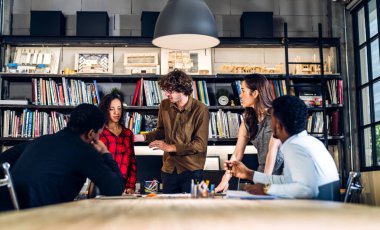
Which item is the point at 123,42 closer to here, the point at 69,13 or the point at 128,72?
the point at 128,72

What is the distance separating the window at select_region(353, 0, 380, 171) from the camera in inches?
198

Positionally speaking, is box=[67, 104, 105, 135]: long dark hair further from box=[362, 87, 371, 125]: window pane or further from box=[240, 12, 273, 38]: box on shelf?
box=[362, 87, 371, 125]: window pane

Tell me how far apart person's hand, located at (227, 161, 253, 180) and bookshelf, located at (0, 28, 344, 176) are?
8.84 feet

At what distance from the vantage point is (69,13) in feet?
18.3

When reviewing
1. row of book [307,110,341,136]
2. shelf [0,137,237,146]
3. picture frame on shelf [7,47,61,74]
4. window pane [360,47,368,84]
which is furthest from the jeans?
window pane [360,47,368,84]

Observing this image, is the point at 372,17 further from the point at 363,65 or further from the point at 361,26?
the point at 363,65

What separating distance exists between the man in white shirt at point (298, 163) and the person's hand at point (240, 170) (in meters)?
0.03

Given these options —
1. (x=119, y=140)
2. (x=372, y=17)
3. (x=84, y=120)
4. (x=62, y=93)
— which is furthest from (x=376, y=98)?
(x=84, y=120)

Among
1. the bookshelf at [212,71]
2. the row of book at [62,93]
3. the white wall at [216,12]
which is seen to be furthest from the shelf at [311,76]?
the row of book at [62,93]

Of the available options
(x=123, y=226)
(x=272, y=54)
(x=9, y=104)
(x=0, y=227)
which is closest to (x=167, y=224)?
(x=123, y=226)

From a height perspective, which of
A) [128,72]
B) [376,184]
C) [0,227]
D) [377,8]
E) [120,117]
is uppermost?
[377,8]

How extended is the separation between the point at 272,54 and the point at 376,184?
1775 millimetres

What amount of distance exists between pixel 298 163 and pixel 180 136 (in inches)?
66.3

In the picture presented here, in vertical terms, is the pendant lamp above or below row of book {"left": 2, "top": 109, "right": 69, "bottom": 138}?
above
